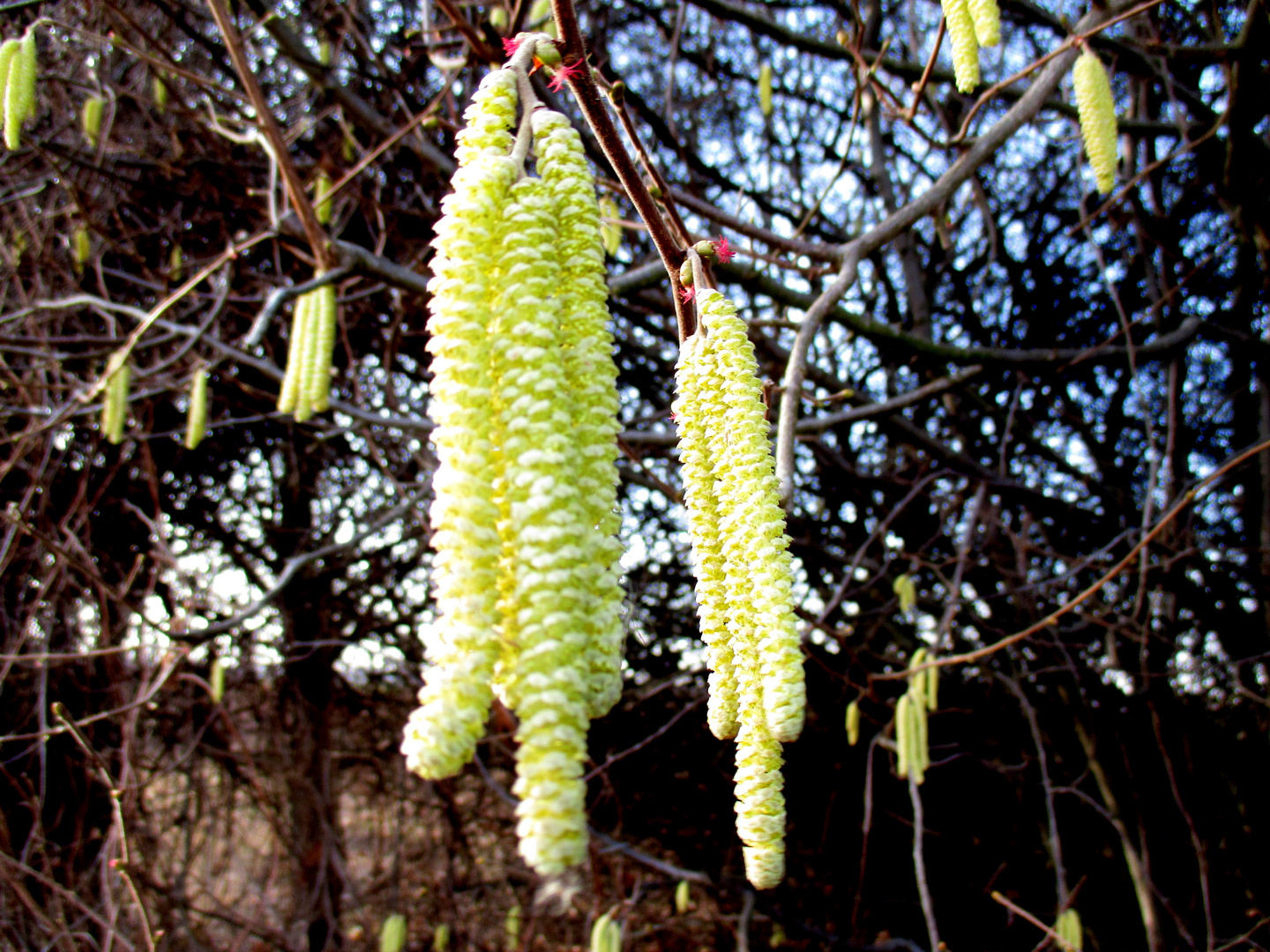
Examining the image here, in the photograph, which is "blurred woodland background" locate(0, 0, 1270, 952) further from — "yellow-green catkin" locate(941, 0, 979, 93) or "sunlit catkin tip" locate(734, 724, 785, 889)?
"sunlit catkin tip" locate(734, 724, 785, 889)

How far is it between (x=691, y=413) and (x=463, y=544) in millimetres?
312

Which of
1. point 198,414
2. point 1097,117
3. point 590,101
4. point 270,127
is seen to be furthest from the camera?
point 198,414

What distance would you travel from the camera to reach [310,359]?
1888 millimetres

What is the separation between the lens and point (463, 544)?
1.69ft

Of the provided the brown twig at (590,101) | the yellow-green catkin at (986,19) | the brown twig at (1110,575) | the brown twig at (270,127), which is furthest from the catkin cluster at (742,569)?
the brown twig at (270,127)

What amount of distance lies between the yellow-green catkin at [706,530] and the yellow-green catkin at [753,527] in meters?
0.01

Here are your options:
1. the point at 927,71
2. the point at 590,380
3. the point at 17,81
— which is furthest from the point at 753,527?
the point at 17,81

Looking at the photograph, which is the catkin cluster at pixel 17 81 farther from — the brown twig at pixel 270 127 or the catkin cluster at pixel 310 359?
the catkin cluster at pixel 310 359

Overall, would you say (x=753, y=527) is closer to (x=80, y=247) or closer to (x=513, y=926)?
(x=80, y=247)

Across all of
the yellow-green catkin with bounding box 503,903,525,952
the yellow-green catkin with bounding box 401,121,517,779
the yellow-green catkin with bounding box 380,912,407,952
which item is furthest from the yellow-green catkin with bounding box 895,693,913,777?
the yellow-green catkin with bounding box 503,903,525,952

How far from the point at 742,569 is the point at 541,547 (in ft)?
0.80

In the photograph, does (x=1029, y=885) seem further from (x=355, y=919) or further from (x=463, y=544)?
(x=463, y=544)

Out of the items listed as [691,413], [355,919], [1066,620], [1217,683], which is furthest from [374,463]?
[1217,683]

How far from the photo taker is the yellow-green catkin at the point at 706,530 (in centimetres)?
73
